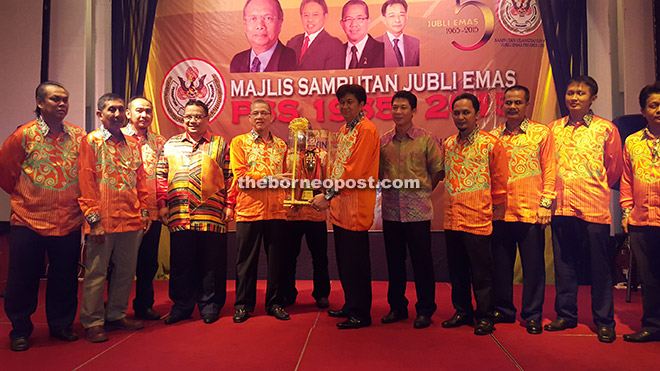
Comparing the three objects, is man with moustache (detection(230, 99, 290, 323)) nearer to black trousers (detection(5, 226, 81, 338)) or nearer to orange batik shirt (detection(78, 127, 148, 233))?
orange batik shirt (detection(78, 127, 148, 233))

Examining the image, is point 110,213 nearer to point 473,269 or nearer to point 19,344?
point 19,344

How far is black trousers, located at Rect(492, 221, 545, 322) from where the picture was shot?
10.1ft

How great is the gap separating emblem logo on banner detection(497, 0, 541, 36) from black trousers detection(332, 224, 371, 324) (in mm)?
3543

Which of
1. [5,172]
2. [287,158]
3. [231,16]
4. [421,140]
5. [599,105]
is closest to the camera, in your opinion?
[5,172]

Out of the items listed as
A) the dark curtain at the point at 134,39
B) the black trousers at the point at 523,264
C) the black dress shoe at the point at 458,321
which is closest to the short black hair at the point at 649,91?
the black trousers at the point at 523,264

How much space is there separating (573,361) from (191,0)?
5.48 metres

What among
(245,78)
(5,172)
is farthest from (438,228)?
(5,172)

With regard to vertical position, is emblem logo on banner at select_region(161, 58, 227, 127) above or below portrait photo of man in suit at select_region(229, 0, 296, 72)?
below

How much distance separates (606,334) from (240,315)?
258 cm

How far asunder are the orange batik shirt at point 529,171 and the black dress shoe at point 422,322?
0.95 meters

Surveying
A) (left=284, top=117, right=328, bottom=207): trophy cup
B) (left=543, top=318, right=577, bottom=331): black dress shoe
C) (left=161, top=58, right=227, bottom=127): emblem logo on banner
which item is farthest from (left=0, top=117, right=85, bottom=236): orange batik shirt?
(left=543, top=318, right=577, bottom=331): black dress shoe

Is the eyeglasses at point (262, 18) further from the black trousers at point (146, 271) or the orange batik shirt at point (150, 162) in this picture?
the black trousers at point (146, 271)

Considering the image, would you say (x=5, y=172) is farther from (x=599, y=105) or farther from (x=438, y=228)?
(x=599, y=105)

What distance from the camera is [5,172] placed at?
108 inches
